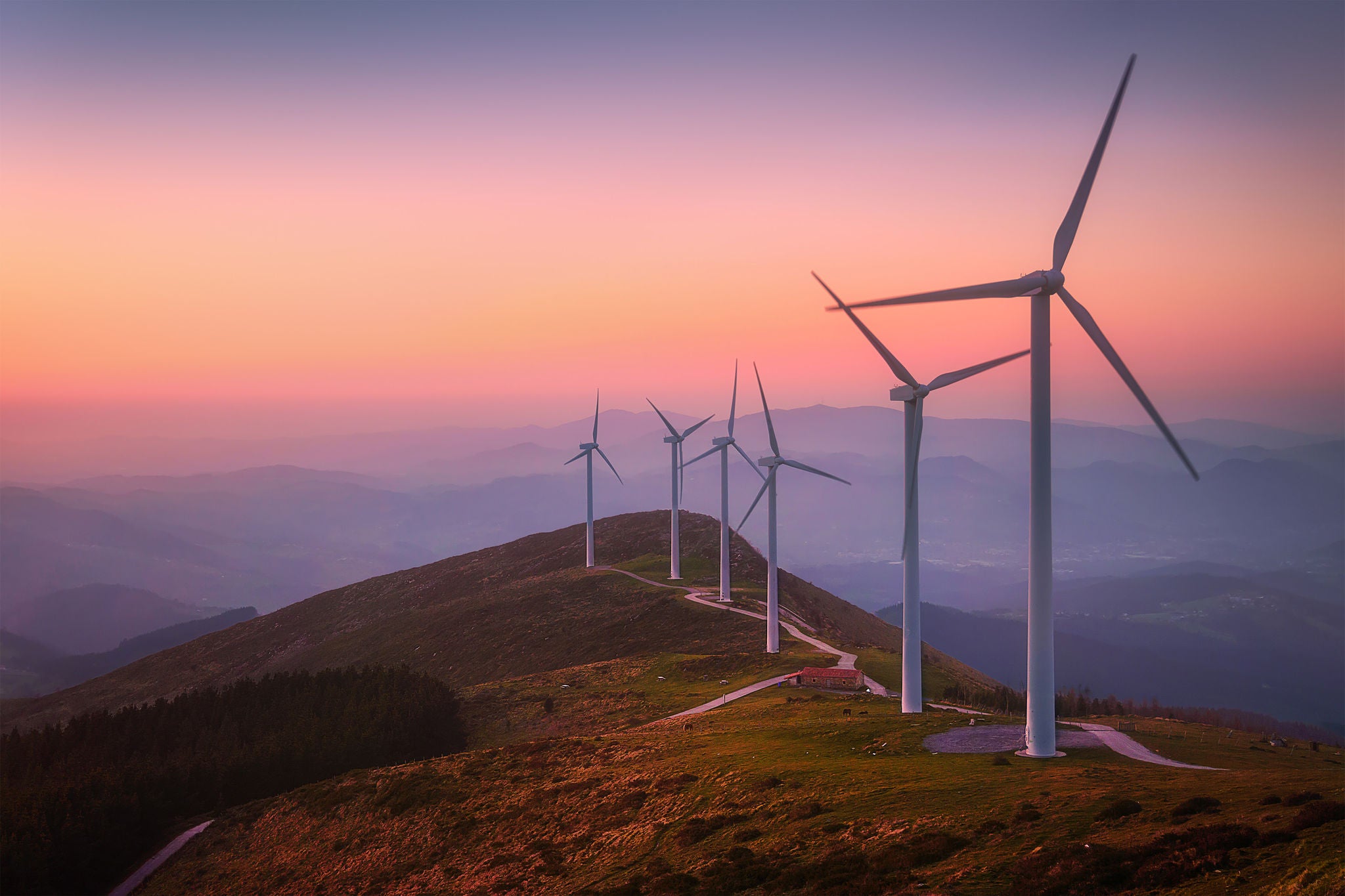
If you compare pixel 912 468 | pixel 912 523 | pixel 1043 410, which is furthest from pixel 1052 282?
pixel 912 523

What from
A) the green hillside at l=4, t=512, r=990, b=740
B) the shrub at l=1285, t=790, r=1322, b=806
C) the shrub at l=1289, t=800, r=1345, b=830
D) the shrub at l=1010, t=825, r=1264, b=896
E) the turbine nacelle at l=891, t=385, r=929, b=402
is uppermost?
the turbine nacelle at l=891, t=385, r=929, b=402

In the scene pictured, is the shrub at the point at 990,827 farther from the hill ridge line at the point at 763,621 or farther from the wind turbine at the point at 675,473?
the wind turbine at the point at 675,473

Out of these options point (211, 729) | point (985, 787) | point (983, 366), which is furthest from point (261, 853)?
point (983, 366)

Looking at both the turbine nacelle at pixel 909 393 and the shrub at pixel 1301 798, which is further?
the turbine nacelle at pixel 909 393

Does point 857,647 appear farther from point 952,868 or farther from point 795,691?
point 952,868

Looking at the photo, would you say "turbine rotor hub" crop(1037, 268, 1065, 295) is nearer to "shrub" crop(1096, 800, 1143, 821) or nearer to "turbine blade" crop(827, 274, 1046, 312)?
"turbine blade" crop(827, 274, 1046, 312)

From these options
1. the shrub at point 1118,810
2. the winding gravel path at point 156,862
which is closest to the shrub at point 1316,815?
the shrub at point 1118,810

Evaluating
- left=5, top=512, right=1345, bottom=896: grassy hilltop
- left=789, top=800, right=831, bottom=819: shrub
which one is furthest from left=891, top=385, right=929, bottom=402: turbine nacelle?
left=789, top=800, right=831, bottom=819: shrub

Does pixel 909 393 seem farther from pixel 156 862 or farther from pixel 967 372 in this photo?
pixel 156 862
